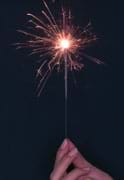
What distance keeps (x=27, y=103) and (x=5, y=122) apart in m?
0.08

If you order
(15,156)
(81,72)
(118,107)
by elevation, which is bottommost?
(15,156)

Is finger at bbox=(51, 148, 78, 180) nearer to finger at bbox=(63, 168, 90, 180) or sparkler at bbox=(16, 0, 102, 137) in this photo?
finger at bbox=(63, 168, 90, 180)

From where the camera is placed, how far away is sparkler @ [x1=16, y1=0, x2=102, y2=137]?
1.32m

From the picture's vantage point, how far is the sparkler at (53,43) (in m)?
1.32

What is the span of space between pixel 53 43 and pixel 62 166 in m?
0.35

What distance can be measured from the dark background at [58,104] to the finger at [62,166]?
162 millimetres

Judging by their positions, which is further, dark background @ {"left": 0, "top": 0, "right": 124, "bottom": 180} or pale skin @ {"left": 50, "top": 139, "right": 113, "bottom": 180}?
dark background @ {"left": 0, "top": 0, "right": 124, "bottom": 180}

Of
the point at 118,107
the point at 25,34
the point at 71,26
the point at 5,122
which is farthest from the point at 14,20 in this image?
the point at 118,107

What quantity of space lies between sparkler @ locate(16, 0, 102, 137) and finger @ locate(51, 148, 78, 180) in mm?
214

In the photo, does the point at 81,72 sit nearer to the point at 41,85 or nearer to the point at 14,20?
the point at 41,85

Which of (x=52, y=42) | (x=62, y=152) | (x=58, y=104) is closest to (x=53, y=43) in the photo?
(x=52, y=42)

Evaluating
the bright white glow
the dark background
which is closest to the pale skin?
the dark background

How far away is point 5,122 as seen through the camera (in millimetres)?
1329

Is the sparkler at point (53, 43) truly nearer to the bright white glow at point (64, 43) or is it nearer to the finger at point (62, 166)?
the bright white glow at point (64, 43)
